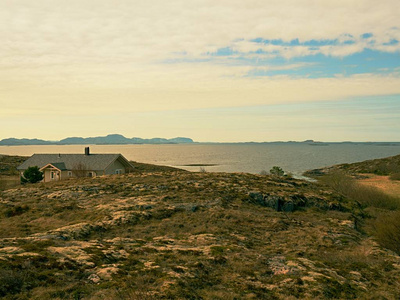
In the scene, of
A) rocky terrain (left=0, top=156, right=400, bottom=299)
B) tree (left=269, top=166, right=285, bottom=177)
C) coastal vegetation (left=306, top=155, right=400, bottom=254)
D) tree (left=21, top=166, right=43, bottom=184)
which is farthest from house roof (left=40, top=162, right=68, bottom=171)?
coastal vegetation (left=306, top=155, right=400, bottom=254)

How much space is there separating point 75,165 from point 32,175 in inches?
281

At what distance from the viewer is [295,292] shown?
12758 mm

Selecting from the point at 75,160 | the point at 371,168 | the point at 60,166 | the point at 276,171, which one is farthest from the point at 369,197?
→ the point at 371,168

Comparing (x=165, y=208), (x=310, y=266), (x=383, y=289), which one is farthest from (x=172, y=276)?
(x=165, y=208)

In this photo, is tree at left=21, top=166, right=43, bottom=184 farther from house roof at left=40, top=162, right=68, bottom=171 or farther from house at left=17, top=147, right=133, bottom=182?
house roof at left=40, top=162, right=68, bottom=171

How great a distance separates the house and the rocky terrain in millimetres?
16529

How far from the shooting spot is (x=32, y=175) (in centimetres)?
5297

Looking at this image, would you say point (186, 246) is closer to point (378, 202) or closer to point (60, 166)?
point (378, 202)

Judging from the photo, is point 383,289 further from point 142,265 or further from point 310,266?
point 142,265

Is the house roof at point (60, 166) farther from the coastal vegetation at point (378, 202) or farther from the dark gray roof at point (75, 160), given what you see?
the coastal vegetation at point (378, 202)

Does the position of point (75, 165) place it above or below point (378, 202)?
above

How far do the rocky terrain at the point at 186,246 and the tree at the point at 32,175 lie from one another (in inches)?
609

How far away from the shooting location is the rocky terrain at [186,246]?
12.3m

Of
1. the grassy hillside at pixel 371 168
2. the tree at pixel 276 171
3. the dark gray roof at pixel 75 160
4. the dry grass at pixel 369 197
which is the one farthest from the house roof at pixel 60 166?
the grassy hillside at pixel 371 168
